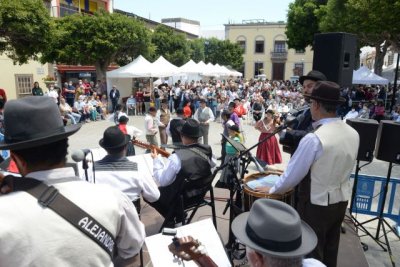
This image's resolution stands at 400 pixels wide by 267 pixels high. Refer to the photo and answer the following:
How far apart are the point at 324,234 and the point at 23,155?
2.80 metres

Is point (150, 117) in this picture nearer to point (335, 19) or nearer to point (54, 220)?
point (54, 220)

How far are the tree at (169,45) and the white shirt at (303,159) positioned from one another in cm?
3128

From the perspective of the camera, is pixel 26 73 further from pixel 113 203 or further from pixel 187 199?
pixel 113 203

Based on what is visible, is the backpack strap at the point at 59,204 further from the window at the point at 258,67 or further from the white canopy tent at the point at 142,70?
the window at the point at 258,67

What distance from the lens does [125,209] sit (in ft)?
5.78

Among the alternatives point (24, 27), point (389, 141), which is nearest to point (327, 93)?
point (389, 141)

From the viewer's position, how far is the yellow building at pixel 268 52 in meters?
57.6

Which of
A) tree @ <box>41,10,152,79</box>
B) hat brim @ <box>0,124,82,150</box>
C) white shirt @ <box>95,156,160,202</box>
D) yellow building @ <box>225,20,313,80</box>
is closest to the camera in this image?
hat brim @ <box>0,124,82,150</box>

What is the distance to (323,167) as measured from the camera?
9.86ft

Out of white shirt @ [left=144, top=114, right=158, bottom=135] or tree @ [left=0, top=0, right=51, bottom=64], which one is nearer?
white shirt @ [left=144, top=114, right=158, bottom=135]

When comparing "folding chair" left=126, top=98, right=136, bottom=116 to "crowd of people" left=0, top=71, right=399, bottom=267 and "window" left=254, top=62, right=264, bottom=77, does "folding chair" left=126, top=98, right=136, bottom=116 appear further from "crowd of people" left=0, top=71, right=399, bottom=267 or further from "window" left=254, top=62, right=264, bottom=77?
"window" left=254, top=62, right=264, bottom=77

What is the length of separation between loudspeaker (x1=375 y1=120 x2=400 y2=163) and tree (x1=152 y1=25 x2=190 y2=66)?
3018 cm

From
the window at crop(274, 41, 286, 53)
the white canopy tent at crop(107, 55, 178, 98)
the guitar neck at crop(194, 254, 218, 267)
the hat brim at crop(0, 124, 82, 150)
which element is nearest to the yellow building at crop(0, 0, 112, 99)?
the white canopy tent at crop(107, 55, 178, 98)

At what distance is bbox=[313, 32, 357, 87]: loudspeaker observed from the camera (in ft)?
17.9
